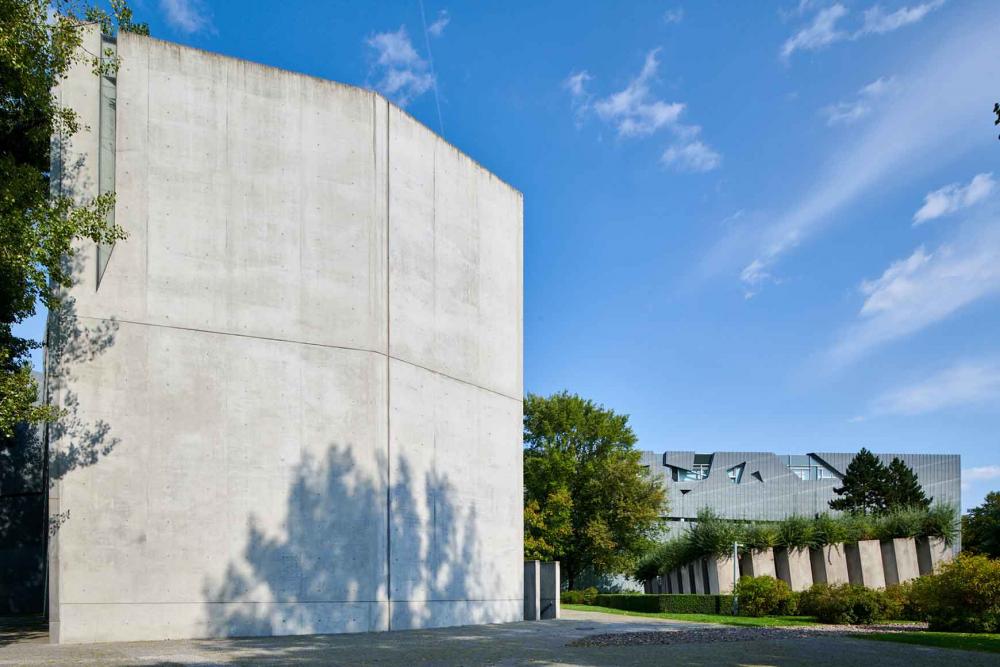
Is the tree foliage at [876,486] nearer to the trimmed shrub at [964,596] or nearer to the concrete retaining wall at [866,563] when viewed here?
the concrete retaining wall at [866,563]

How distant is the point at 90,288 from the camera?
13.8 metres

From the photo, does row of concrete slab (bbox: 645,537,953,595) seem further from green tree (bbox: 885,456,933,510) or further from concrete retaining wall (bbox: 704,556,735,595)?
green tree (bbox: 885,456,933,510)

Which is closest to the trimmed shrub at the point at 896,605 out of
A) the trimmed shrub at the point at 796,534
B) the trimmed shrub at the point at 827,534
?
the trimmed shrub at the point at 796,534

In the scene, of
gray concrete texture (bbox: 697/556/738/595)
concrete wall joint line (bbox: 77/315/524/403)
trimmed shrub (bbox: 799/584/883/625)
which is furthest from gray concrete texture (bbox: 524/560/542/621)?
gray concrete texture (bbox: 697/556/738/595)

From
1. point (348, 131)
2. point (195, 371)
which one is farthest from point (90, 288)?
point (348, 131)

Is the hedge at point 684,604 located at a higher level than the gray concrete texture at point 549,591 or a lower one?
lower

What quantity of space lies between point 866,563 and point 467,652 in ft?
82.9

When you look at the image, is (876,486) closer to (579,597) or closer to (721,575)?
(579,597)

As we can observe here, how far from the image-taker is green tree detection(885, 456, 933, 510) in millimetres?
57781

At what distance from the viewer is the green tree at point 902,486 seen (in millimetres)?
57781

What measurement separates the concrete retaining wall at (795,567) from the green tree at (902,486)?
29558 mm

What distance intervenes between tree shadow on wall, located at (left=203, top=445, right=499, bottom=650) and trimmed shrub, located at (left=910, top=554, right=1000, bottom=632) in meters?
10.4

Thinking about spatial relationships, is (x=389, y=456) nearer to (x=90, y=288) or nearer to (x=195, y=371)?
(x=195, y=371)

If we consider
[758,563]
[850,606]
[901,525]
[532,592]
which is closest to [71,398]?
[532,592]
